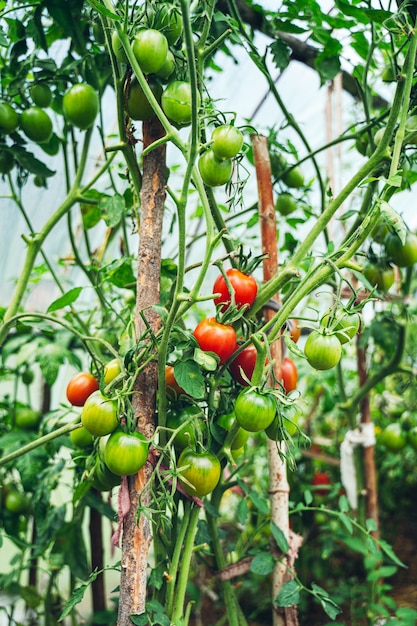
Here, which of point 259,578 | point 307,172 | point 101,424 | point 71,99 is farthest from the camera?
point 307,172

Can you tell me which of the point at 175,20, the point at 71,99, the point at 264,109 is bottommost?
the point at 175,20

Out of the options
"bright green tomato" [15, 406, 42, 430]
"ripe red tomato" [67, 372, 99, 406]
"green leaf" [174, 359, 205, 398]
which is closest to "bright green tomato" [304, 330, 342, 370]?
"green leaf" [174, 359, 205, 398]

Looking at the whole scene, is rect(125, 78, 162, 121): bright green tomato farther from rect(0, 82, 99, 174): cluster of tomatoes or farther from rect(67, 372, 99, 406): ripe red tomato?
rect(67, 372, 99, 406): ripe red tomato

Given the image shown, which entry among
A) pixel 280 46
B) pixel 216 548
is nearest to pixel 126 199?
pixel 280 46

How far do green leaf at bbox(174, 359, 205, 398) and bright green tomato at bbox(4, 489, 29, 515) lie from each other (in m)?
0.93

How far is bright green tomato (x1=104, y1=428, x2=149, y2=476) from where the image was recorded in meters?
0.67

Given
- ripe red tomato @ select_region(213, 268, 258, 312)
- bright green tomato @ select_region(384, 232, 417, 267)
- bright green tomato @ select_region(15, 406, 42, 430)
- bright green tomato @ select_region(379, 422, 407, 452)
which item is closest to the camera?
ripe red tomato @ select_region(213, 268, 258, 312)

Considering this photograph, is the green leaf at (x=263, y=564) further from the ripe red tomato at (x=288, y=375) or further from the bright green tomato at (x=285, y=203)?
the bright green tomato at (x=285, y=203)

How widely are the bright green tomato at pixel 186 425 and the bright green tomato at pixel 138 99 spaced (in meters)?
0.42

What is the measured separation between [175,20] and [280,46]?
0.41 m

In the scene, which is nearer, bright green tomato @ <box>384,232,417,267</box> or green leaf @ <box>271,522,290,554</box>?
green leaf @ <box>271,522,290,554</box>

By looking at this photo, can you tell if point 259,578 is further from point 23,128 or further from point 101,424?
point 23,128

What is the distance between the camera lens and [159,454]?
757mm

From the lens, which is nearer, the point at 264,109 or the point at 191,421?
the point at 191,421
